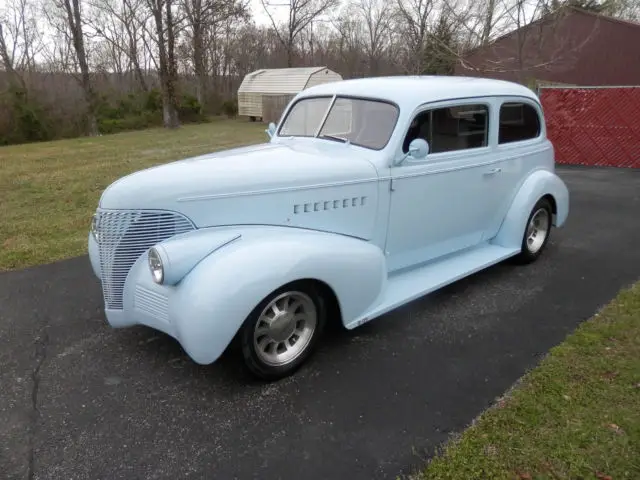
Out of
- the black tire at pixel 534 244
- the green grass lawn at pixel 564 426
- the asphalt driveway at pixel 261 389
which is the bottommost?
the asphalt driveway at pixel 261 389

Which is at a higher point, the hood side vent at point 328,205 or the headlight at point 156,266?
the hood side vent at point 328,205

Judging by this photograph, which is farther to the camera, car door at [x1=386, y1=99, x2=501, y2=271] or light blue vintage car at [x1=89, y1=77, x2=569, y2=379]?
car door at [x1=386, y1=99, x2=501, y2=271]

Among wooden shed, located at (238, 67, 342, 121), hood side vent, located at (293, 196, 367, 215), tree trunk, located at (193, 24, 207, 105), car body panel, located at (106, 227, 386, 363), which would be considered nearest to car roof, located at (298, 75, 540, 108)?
hood side vent, located at (293, 196, 367, 215)

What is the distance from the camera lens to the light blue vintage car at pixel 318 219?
9.72ft

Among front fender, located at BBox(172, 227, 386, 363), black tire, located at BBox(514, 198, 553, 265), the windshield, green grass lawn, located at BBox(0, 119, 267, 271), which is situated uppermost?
the windshield

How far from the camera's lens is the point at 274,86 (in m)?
27.6

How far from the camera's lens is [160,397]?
311 centimetres

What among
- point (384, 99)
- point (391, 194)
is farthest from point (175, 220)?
point (384, 99)

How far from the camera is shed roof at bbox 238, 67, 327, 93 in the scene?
26656mm

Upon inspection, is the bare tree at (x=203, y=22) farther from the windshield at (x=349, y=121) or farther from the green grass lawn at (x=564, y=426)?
the green grass lawn at (x=564, y=426)

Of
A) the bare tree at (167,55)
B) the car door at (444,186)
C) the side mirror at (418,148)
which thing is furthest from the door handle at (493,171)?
the bare tree at (167,55)

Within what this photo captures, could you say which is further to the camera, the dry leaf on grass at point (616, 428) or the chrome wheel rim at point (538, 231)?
the chrome wheel rim at point (538, 231)

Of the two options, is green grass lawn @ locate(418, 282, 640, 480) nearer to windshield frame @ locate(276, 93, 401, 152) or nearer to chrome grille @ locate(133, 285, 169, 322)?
chrome grille @ locate(133, 285, 169, 322)

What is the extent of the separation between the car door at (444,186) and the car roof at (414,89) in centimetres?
10
